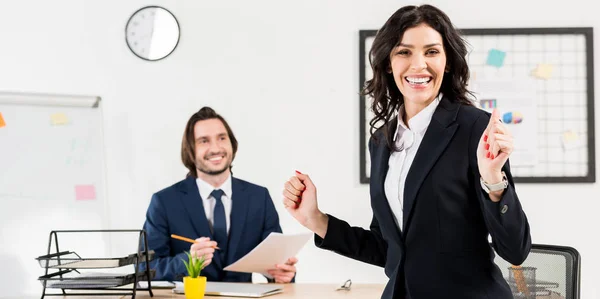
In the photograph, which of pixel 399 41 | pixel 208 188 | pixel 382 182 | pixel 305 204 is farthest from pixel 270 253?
pixel 399 41

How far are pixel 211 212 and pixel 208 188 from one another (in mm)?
110

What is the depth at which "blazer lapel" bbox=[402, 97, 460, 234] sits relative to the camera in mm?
1460

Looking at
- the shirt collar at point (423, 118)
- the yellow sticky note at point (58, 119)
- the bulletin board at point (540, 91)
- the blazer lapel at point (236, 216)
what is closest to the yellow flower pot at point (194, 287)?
the blazer lapel at point (236, 216)

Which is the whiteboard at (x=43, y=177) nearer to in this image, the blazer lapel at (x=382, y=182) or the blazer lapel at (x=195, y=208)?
the blazer lapel at (x=195, y=208)

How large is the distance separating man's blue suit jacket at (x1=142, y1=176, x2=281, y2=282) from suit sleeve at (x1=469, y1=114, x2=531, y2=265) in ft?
6.58

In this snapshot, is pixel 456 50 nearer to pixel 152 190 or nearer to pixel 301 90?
pixel 301 90

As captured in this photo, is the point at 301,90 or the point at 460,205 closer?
the point at 460,205

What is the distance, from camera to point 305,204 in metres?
1.74

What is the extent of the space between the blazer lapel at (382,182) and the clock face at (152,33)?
2.83 m

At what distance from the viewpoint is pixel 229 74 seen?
4305mm

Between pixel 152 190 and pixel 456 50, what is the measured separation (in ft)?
10.0

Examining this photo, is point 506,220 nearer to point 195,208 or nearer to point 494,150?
point 494,150

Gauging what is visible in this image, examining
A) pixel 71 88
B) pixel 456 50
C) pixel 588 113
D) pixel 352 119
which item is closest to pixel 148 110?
pixel 71 88

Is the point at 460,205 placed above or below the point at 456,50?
below
